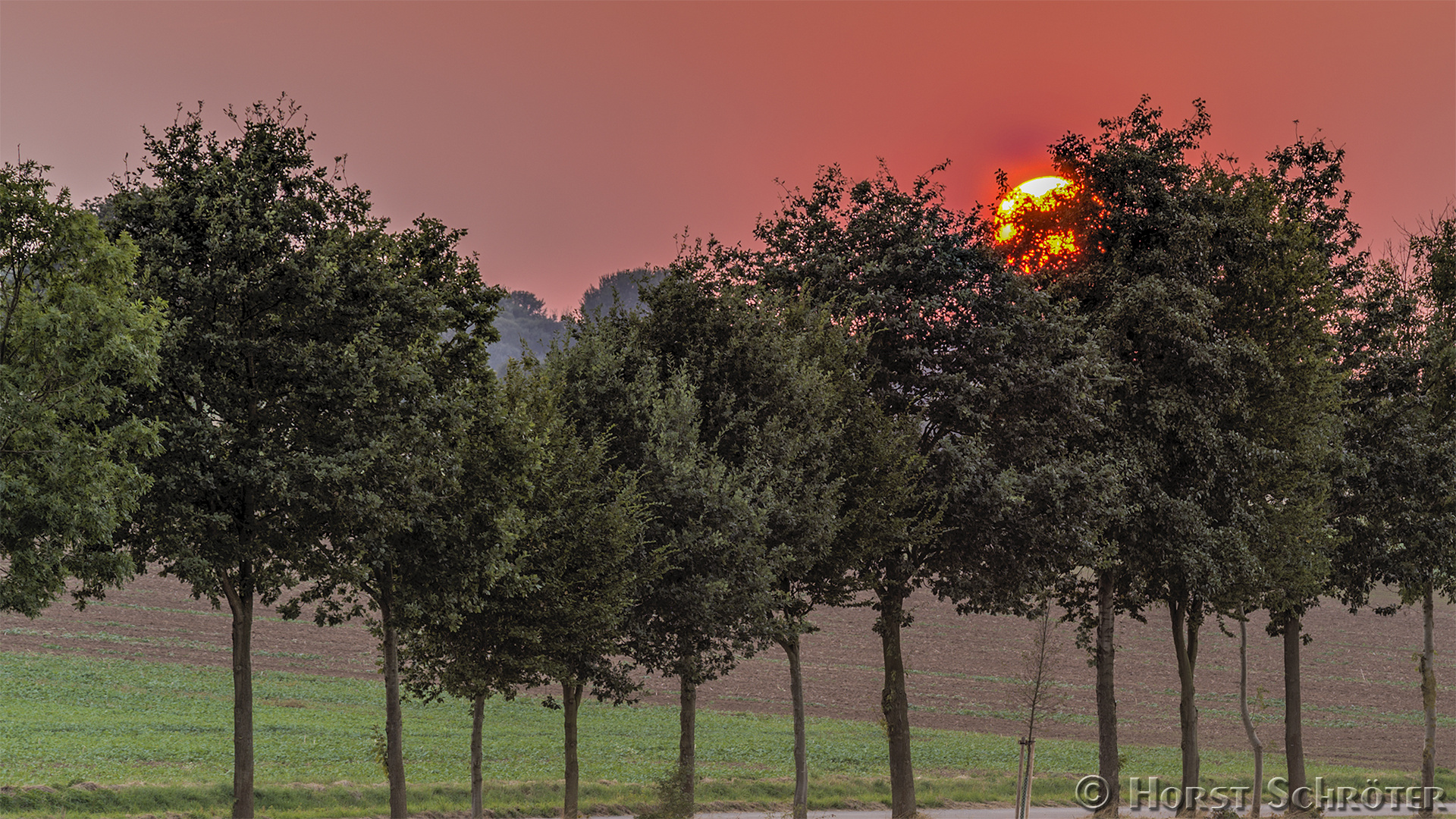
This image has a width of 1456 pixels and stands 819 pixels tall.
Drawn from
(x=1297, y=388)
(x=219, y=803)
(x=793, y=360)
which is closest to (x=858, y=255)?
(x=793, y=360)

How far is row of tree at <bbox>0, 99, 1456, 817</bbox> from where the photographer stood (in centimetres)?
1830

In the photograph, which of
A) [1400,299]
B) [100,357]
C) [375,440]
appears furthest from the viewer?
[1400,299]

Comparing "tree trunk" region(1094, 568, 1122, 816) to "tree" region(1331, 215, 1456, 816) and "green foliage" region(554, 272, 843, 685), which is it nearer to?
"tree" region(1331, 215, 1456, 816)

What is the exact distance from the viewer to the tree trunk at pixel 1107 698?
30781 mm

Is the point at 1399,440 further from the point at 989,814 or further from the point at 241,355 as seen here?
the point at 241,355

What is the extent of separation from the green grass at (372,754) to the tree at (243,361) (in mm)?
9737

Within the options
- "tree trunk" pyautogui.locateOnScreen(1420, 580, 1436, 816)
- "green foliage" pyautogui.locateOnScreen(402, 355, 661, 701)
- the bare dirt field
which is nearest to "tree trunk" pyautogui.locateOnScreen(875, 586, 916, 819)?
"green foliage" pyautogui.locateOnScreen(402, 355, 661, 701)

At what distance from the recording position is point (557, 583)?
73.3ft

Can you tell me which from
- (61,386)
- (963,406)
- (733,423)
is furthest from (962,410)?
(61,386)

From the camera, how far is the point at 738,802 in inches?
1329

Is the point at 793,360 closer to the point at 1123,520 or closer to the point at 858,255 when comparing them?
the point at 858,255

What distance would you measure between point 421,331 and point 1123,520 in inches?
685

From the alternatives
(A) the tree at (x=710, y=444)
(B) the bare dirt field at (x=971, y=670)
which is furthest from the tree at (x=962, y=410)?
(B) the bare dirt field at (x=971, y=670)

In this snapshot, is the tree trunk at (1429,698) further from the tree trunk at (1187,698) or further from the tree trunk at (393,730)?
the tree trunk at (393,730)
